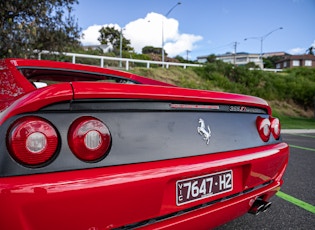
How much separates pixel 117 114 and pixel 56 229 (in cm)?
52

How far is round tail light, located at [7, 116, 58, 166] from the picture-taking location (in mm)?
1054

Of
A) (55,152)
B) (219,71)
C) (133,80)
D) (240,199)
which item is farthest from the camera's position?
(219,71)

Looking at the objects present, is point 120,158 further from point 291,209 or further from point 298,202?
point 298,202

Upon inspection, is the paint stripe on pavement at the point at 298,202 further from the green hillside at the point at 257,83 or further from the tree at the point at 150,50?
the tree at the point at 150,50

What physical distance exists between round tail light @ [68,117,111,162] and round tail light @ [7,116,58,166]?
8 cm

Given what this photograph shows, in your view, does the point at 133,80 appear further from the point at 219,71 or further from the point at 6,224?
the point at 219,71

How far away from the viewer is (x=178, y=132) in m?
1.41

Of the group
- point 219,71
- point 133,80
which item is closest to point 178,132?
point 133,80

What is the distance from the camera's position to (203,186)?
1430 millimetres

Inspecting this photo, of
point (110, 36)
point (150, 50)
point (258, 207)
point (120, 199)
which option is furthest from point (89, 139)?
point (150, 50)

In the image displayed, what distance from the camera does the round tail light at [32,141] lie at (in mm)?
1054

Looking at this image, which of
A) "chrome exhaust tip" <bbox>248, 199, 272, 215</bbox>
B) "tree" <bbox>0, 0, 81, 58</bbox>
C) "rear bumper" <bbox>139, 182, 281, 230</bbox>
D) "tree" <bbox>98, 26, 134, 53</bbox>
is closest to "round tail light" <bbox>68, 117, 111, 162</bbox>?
"rear bumper" <bbox>139, 182, 281, 230</bbox>

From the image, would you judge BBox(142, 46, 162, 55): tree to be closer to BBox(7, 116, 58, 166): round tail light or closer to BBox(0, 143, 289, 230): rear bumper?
BBox(0, 143, 289, 230): rear bumper

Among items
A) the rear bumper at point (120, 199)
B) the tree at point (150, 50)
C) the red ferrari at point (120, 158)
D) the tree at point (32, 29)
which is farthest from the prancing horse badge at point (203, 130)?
the tree at point (150, 50)
